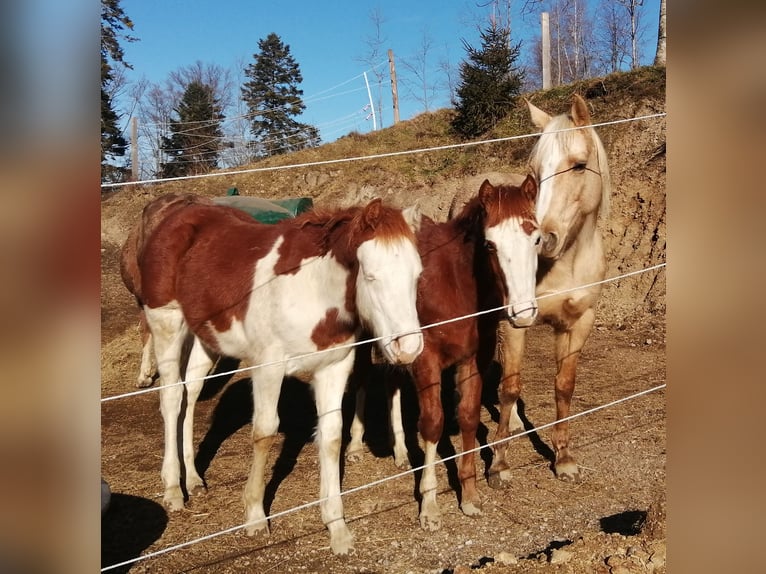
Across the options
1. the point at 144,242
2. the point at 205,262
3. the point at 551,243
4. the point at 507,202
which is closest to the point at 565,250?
the point at 551,243

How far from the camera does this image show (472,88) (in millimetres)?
13367

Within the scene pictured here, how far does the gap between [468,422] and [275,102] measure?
20.2 metres

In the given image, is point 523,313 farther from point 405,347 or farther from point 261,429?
point 261,429

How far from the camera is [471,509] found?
3.62 meters

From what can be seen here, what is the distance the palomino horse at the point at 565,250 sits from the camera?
12.4 ft

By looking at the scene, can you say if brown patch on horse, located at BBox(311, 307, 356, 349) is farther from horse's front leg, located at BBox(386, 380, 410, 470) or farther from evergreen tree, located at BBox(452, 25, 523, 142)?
evergreen tree, located at BBox(452, 25, 523, 142)

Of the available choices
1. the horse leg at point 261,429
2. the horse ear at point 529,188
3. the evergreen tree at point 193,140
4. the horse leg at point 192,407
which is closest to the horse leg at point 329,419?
the horse leg at point 261,429

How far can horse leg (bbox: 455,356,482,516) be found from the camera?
3.65 meters

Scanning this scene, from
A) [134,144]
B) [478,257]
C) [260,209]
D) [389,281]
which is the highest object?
[134,144]

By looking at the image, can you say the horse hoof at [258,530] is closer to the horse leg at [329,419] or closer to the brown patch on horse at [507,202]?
the horse leg at [329,419]

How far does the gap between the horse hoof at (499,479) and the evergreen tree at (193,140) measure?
1634cm

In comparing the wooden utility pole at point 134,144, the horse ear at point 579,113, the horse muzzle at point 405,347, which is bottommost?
the horse muzzle at point 405,347
